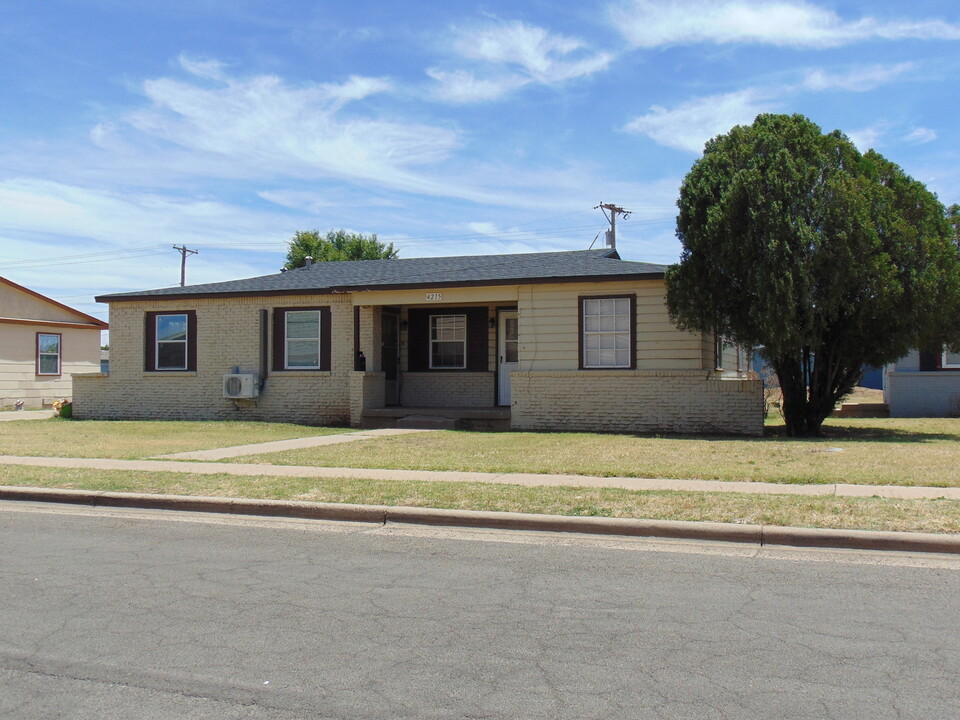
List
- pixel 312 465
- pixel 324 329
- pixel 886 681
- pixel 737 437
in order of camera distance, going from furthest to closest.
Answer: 1. pixel 324 329
2. pixel 737 437
3. pixel 312 465
4. pixel 886 681

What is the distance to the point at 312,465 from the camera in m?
12.5

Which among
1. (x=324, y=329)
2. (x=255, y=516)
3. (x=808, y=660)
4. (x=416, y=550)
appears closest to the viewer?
(x=808, y=660)

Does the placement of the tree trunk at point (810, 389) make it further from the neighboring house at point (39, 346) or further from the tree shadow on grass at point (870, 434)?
the neighboring house at point (39, 346)

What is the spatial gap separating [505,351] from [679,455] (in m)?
8.57

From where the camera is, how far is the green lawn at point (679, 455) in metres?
11.2

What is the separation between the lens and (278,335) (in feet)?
70.5

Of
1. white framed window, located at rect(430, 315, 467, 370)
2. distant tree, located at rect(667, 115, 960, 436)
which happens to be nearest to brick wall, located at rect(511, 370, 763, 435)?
distant tree, located at rect(667, 115, 960, 436)

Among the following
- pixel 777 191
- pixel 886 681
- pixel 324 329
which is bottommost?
pixel 886 681

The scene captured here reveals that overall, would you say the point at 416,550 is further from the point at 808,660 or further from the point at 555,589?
the point at 808,660

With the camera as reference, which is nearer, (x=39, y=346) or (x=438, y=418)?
(x=438, y=418)

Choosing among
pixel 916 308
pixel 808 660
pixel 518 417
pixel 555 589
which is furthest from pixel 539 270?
pixel 808 660

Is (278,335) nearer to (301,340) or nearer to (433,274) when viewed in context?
(301,340)

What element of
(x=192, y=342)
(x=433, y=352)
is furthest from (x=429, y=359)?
(x=192, y=342)

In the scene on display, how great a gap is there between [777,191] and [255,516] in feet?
35.2
